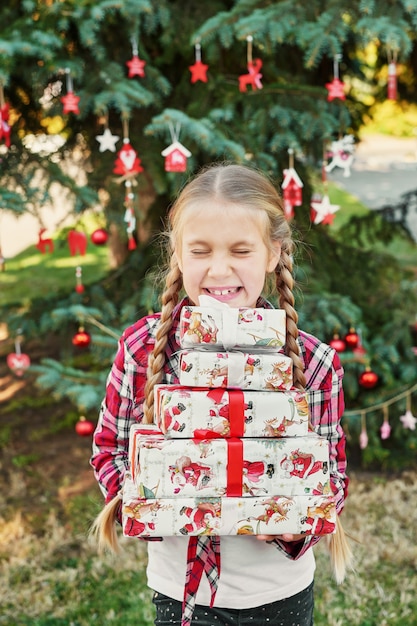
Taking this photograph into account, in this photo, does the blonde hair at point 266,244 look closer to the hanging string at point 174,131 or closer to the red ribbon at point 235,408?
the red ribbon at point 235,408

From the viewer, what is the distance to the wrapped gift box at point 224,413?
5.41 ft

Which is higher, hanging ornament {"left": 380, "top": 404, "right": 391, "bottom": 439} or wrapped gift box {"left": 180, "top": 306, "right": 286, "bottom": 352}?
wrapped gift box {"left": 180, "top": 306, "right": 286, "bottom": 352}

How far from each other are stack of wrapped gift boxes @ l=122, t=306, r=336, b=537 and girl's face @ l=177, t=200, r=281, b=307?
16 cm

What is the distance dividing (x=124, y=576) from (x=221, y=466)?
2.53m

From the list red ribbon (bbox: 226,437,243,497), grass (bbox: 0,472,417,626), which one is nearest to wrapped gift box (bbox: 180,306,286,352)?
red ribbon (bbox: 226,437,243,497)

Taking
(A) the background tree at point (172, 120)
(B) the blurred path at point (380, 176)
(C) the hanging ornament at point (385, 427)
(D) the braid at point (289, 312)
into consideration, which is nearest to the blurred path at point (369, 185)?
(B) the blurred path at point (380, 176)

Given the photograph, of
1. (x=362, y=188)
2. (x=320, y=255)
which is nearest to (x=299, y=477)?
(x=320, y=255)

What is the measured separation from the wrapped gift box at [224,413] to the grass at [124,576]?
1679 mm

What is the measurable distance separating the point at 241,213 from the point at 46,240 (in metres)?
2.42

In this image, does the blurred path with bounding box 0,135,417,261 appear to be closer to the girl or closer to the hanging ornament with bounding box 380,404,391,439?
the hanging ornament with bounding box 380,404,391,439

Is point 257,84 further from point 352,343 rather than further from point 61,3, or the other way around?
point 352,343

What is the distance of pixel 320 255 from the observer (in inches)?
201

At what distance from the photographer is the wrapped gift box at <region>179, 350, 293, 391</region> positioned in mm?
1662

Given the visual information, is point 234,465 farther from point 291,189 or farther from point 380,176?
point 380,176
